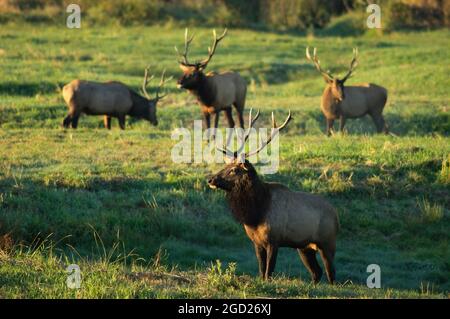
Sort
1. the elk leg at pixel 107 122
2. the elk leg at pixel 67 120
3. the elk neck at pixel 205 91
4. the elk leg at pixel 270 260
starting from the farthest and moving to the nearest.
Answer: the elk leg at pixel 107 122 < the elk leg at pixel 67 120 < the elk neck at pixel 205 91 < the elk leg at pixel 270 260

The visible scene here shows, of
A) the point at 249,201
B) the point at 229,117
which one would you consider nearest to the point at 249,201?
the point at 249,201

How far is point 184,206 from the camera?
1382cm

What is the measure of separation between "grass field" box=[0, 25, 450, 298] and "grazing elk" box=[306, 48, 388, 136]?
52cm

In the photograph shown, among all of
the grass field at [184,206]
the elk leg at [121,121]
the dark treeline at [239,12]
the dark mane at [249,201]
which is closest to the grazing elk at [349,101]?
the grass field at [184,206]

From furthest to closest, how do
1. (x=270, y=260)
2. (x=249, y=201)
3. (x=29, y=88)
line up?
1. (x=29, y=88)
2. (x=249, y=201)
3. (x=270, y=260)

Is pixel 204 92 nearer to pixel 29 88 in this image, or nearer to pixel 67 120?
pixel 67 120

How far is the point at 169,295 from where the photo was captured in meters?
8.47

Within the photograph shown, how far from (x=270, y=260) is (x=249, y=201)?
0.71 m

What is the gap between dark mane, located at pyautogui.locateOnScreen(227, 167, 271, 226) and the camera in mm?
10609

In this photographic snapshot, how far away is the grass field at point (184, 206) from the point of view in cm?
948

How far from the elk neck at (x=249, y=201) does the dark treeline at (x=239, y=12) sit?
966 inches

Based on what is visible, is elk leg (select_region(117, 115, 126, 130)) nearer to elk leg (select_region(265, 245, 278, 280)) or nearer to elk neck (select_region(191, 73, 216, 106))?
elk neck (select_region(191, 73, 216, 106))

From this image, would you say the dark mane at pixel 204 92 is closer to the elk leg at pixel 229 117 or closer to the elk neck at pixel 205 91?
the elk neck at pixel 205 91

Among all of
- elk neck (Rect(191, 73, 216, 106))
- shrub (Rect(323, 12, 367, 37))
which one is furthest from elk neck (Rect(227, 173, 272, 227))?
shrub (Rect(323, 12, 367, 37))
